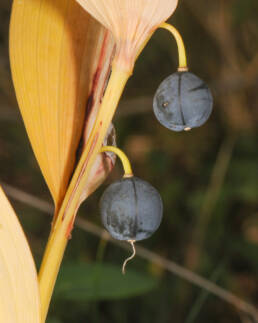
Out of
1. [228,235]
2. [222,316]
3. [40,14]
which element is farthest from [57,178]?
[228,235]

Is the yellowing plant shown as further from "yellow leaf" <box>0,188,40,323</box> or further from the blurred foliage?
→ the blurred foliage

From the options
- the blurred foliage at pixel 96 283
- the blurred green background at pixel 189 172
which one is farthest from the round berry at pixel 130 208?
the blurred green background at pixel 189 172

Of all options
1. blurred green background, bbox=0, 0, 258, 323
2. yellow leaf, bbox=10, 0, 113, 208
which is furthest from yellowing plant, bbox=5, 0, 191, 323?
blurred green background, bbox=0, 0, 258, 323

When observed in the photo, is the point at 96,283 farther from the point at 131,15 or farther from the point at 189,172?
the point at 189,172

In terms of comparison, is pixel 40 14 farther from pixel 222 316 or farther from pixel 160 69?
pixel 160 69

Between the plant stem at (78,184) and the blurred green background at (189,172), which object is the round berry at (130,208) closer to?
the plant stem at (78,184)
